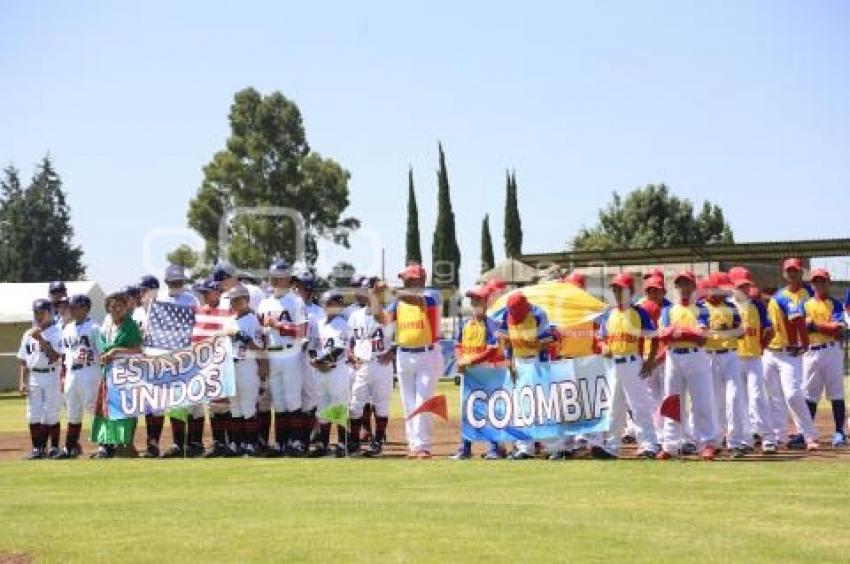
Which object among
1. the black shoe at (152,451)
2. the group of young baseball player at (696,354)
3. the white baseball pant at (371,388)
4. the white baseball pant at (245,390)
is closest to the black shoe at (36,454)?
the black shoe at (152,451)

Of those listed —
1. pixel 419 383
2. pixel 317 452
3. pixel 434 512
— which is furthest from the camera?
pixel 317 452

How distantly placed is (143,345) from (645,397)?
666 cm

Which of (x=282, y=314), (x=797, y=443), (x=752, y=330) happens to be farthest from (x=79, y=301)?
(x=797, y=443)

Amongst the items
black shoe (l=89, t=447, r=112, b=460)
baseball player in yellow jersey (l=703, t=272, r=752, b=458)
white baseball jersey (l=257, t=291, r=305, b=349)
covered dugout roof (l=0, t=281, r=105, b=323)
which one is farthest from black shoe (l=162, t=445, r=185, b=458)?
covered dugout roof (l=0, t=281, r=105, b=323)

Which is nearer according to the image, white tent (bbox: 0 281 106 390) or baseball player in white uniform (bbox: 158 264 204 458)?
baseball player in white uniform (bbox: 158 264 204 458)

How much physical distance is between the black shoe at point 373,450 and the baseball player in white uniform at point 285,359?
0.83 meters

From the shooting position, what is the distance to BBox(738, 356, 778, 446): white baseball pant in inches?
564

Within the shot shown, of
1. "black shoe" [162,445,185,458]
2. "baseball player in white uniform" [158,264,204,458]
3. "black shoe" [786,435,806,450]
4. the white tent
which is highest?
the white tent

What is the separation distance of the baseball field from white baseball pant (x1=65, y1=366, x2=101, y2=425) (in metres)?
2.13

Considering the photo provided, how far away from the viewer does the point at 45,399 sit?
15.7m

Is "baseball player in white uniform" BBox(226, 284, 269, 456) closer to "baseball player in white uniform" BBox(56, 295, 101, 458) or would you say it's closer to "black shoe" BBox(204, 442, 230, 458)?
"black shoe" BBox(204, 442, 230, 458)

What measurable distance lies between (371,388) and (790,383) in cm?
522

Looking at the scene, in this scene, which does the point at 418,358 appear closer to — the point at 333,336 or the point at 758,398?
the point at 333,336

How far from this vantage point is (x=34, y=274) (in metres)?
84.8
